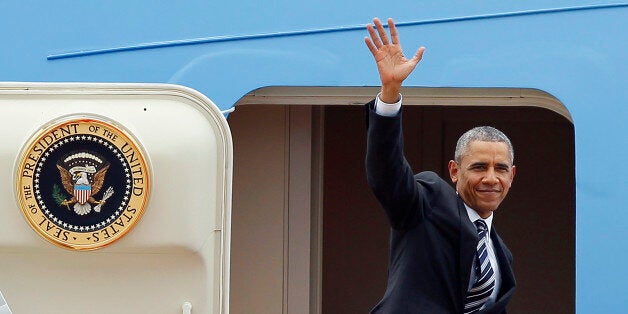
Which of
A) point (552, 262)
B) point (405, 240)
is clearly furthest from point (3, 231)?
point (552, 262)

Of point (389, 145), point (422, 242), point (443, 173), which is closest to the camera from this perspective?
point (389, 145)

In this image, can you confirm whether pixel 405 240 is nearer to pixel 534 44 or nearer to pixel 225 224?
pixel 225 224

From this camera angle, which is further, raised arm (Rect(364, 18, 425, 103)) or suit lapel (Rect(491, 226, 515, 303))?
suit lapel (Rect(491, 226, 515, 303))

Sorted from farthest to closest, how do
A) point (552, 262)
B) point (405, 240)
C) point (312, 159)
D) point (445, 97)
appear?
point (552, 262)
point (312, 159)
point (445, 97)
point (405, 240)

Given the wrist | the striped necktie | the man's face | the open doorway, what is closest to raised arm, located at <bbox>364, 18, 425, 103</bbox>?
the wrist

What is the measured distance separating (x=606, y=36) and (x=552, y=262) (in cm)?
361

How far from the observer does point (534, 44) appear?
4328 mm

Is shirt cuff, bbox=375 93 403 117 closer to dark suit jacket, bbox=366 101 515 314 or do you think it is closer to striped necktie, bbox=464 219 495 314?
dark suit jacket, bbox=366 101 515 314

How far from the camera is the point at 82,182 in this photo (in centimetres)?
298

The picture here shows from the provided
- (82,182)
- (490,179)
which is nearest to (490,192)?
(490,179)

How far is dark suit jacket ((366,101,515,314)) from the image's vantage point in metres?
2.79

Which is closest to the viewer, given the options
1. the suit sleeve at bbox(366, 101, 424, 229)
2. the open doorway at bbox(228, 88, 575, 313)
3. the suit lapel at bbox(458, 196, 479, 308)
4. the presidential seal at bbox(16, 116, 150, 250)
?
the suit sleeve at bbox(366, 101, 424, 229)

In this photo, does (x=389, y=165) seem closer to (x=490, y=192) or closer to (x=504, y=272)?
(x=490, y=192)

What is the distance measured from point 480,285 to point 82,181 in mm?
1026
